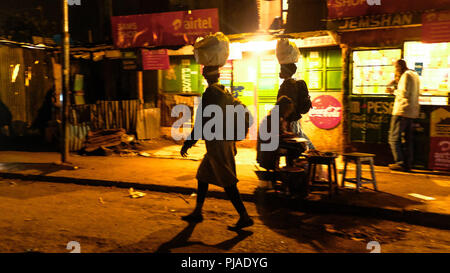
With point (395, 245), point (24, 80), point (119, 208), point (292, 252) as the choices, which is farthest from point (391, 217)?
point (24, 80)

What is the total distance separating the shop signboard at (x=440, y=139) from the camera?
8.03m

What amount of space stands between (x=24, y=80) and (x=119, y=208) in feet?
32.7

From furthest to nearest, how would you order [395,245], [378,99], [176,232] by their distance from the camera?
[378,99], [176,232], [395,245]

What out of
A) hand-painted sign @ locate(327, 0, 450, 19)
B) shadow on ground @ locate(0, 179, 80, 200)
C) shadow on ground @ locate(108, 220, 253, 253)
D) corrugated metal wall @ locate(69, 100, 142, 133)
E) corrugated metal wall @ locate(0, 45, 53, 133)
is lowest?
shadow on ground @ locate(0, 179, 80, 200)

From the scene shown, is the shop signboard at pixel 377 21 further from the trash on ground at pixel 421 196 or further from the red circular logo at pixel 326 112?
the trash on ground at pixel 421 196

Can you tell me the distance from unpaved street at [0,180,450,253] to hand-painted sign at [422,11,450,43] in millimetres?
4184

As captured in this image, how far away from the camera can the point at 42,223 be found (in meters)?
5.61

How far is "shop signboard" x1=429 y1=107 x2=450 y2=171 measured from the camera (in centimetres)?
803

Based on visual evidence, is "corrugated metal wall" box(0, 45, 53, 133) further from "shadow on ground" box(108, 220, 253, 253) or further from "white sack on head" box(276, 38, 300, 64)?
"shadow on ground" box(108, 220, 253, 253)

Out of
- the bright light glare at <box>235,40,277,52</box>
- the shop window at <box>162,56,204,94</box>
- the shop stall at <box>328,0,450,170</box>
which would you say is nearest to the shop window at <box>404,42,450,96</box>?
the shop stall at <box>328,0,450,170</box>

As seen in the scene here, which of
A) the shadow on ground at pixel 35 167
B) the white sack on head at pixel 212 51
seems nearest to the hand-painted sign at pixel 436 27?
the white sack on head at pixel 212 51

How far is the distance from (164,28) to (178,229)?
25.8 ft

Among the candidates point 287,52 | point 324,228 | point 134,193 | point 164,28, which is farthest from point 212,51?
point 164,28
